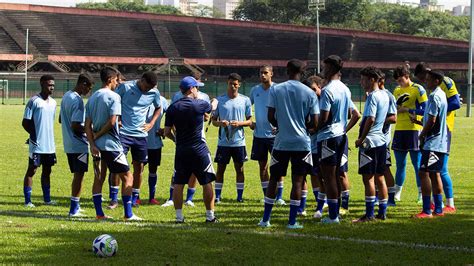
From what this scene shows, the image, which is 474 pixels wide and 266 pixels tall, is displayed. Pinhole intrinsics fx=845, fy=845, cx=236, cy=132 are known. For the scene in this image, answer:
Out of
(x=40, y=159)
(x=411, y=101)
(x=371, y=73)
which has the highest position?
(x=371, y=73)

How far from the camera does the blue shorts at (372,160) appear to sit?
10.7 metres

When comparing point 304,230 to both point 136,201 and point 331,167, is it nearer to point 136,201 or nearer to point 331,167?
point 331,167

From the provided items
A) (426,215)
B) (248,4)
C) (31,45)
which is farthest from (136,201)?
(248,4)

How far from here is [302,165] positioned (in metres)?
10.1

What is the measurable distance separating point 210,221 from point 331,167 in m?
1.66

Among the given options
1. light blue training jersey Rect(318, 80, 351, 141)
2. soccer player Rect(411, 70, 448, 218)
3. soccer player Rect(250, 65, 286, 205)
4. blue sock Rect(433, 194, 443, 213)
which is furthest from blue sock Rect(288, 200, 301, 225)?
soccer player Rect(250, 65, 286, 205)

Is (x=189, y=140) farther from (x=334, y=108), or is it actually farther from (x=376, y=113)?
(x=376, y=113)

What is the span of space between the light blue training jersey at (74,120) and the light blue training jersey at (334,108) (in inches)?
128

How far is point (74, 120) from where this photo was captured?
1136 cm

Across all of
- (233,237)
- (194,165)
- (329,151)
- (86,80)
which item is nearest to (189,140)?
(194,165)

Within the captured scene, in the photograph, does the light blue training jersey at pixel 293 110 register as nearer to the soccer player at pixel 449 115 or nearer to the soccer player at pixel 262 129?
the soccer player at pixel 449 115

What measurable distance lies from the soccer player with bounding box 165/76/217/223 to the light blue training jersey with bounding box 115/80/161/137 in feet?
6.01

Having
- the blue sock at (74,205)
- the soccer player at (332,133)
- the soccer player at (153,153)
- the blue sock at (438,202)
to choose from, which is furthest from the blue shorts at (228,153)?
the blue sock at (438,202)

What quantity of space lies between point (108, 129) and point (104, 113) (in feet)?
0.68
